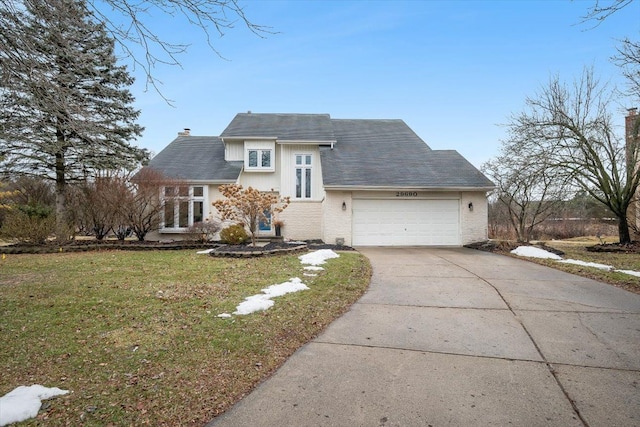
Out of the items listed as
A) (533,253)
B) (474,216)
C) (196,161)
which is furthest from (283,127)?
(533,253)

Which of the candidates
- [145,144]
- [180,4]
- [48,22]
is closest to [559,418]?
[180,4]

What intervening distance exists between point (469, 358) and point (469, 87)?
15994 mm

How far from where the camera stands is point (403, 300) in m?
5.75

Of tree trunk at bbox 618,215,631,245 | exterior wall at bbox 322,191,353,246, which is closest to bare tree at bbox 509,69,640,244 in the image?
tree trunk at bbox 618,215,631,245

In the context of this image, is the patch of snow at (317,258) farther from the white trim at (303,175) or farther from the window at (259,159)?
the window at (259,159)

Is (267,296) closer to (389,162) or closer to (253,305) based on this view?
(253,305)

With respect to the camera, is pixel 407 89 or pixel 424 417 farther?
pixel 407 89

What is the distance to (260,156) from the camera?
57.7 ft

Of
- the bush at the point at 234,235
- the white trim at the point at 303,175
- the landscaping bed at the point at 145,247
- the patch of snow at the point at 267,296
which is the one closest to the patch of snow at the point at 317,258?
the landscaping bed at the point at 145,247

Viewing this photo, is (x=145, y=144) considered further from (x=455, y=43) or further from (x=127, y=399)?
(x=127, y=399)

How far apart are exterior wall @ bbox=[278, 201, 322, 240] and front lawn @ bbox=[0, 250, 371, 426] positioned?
9543mm

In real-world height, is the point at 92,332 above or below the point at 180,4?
below

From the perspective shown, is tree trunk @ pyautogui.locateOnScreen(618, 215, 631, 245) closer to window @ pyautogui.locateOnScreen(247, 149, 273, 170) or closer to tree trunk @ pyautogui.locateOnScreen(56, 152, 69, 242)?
window @ pyautogui.locateOnScreen(247, 149, 273, 170)

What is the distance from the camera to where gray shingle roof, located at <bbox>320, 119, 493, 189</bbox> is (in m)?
14.4
